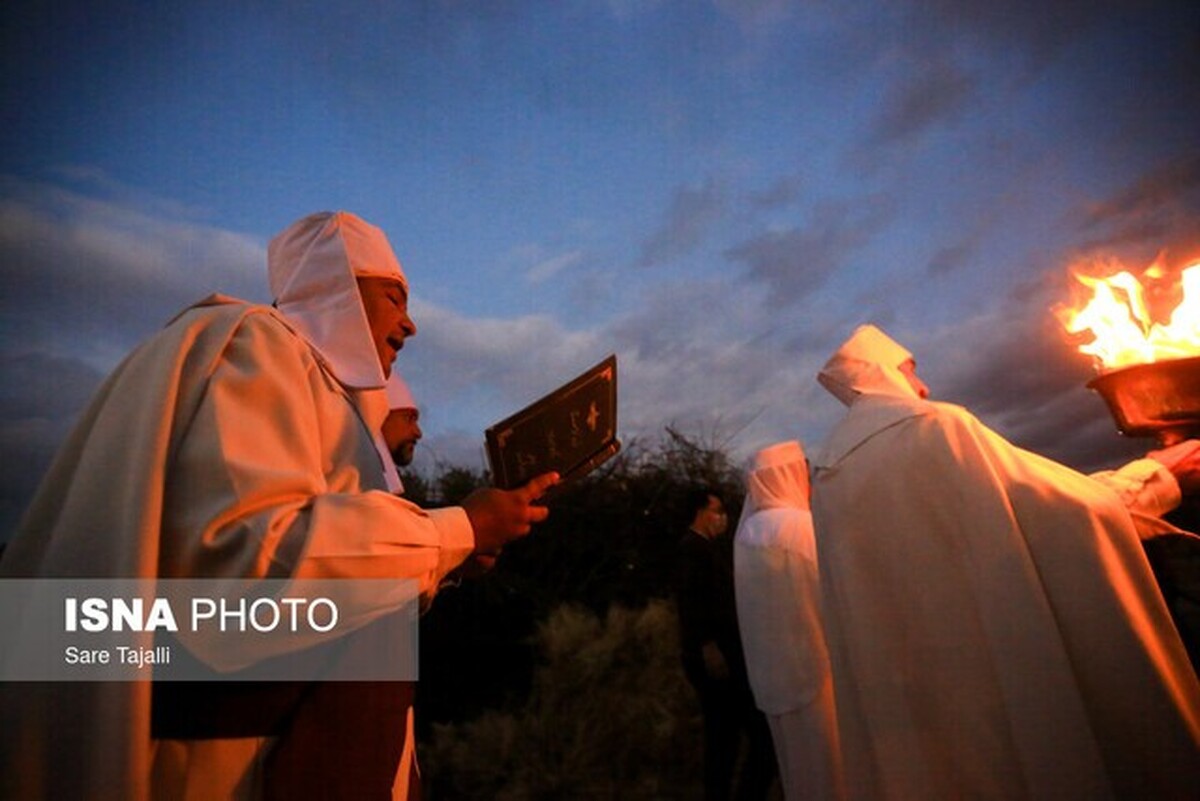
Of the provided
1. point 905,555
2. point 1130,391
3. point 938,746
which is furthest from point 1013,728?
point 1130,391

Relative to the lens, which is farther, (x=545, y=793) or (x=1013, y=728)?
(x=545, y=793)

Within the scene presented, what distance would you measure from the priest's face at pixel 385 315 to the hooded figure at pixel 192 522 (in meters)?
0.56

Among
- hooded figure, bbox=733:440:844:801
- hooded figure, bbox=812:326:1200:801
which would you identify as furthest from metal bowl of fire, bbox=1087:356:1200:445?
hooded figure, bbox=733:440:844:801

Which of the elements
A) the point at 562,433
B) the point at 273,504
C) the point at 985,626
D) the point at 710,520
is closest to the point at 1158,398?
the point at 985,626

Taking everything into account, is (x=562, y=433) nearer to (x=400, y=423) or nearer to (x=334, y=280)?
(x=334, y=280)

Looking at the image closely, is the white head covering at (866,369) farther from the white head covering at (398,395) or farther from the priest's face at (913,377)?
the white head covering at (398,395)

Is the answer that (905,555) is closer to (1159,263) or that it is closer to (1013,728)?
(1013,728)

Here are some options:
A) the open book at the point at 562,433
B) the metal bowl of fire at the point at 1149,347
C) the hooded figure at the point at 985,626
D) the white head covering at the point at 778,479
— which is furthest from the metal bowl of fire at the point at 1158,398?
the white head covering at the point at 778,479

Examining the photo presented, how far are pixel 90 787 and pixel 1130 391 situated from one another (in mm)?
3966

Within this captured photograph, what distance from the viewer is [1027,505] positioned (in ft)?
8.96

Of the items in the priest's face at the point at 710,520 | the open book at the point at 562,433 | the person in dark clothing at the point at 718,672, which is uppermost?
the priest's face at the point at 710,520

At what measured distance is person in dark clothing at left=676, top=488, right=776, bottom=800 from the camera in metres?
4.98

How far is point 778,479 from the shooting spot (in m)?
5.51

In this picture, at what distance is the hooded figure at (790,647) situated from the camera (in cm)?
437
